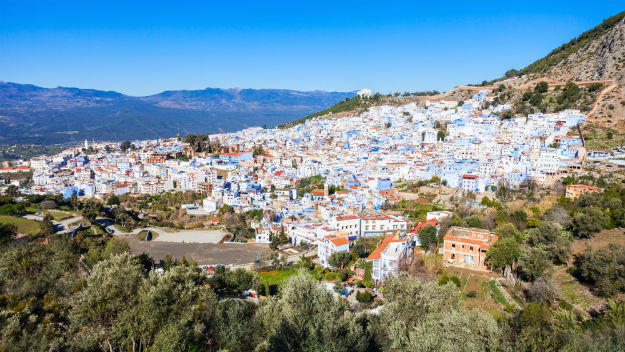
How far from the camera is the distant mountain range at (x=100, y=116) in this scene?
108 meters

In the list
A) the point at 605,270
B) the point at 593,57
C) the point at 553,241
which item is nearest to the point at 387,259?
the point at 553,241

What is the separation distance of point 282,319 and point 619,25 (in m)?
47.7

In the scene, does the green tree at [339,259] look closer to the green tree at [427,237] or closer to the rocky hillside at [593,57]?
the green tree at [427,237]

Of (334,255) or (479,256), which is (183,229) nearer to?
(334,255)

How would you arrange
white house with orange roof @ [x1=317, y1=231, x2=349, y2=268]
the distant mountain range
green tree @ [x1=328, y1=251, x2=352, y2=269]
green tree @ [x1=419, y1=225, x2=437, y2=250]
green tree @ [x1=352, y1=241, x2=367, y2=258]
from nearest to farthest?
green tree @ [x1=419, y1=225, x2=437, y2=250] < green tree @ [x1=328, y1=251, x2=352, y2=269] < white house with orange roof @ [x1=317, y1=231, x2=349, y2=268] < green tree @ [x1=352, y1=241, x2=367, y2=258] < the distant mountain range

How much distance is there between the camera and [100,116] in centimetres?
13925

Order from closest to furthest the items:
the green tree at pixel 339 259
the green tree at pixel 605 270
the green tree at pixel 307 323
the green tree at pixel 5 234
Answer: the green tree at pixel 307 323 → the green tree at pixel 605 270 → the green tree at pixel 5 234 → the green tree at pixel 339 259

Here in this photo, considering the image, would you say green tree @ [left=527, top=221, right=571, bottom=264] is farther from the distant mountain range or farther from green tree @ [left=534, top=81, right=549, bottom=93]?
the distant mountain range

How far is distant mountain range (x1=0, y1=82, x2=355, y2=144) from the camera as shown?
108 m

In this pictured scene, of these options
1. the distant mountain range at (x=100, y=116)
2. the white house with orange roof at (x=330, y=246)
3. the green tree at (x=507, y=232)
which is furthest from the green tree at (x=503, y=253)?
Answer: the distant mountain range at (x=100, y=116)

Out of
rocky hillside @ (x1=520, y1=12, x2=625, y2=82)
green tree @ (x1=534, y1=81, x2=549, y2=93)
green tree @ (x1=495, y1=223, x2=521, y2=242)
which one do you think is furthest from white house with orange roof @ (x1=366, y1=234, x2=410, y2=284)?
green tree @ (x1=534, y1=81, x2=549, y2=93)

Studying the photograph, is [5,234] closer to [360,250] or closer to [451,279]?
[360,250]

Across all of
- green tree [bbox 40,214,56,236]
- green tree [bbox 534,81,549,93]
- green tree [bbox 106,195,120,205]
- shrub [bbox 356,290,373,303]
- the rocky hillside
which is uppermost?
the rocky hillside

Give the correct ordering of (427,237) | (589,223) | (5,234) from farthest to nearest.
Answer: (5,234)
(427,237)
(589,223)
